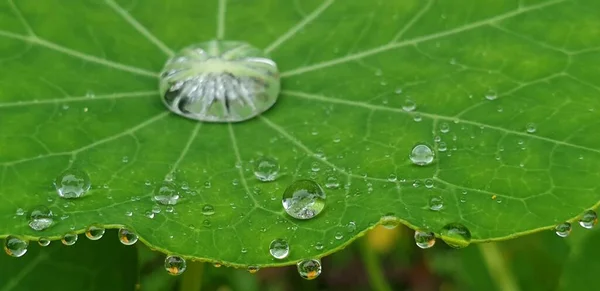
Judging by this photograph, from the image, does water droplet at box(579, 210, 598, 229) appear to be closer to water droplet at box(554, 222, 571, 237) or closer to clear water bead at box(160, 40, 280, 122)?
water droplet at box(554, 222, 571, 237)

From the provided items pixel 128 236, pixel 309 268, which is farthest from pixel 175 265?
pixel 309 268

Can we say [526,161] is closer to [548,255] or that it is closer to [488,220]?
[488,220]

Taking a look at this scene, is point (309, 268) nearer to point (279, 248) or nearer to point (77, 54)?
point (279, 248)

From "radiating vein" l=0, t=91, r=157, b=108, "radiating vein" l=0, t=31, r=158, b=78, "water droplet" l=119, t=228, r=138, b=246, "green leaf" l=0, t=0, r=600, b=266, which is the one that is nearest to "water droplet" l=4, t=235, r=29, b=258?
"green leaf" l=0, t=0, r=600, b=266

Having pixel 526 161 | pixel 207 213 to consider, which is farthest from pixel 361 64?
pixel 207 213

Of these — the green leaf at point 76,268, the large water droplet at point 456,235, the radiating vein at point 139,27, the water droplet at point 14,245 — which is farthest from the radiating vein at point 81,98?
the large water droplet at point 456,235

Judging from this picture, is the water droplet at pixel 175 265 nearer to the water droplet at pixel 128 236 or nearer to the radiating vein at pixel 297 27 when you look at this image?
the water droplet at pixel 128 236
